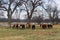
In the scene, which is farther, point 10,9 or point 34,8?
point 34,8

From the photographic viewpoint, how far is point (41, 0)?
166 feet

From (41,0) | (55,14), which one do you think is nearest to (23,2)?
(41,0)

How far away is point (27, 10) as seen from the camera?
175 ft

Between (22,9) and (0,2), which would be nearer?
(0,2)

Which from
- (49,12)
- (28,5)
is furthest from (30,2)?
(49,12)

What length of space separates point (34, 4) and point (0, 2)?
1032 cm

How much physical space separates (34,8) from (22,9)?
11.4 feet

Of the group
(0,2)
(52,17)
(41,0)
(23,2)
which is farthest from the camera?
(52,17)

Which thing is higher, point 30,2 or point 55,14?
point 30,2

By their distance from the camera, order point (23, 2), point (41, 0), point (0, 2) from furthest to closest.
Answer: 1. point (41, 0)
2. point (23, 2)
3. point (0, 2)

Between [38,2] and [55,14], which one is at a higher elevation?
[38,2]

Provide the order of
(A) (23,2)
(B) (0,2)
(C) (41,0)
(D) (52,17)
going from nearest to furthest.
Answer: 1. (B) (0,2)
2. (A) (23,2)
3. (C) (41,0)
4. (D) (52,17)

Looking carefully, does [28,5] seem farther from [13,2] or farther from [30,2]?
[13,2]

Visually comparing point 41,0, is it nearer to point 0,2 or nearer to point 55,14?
point 0,2
